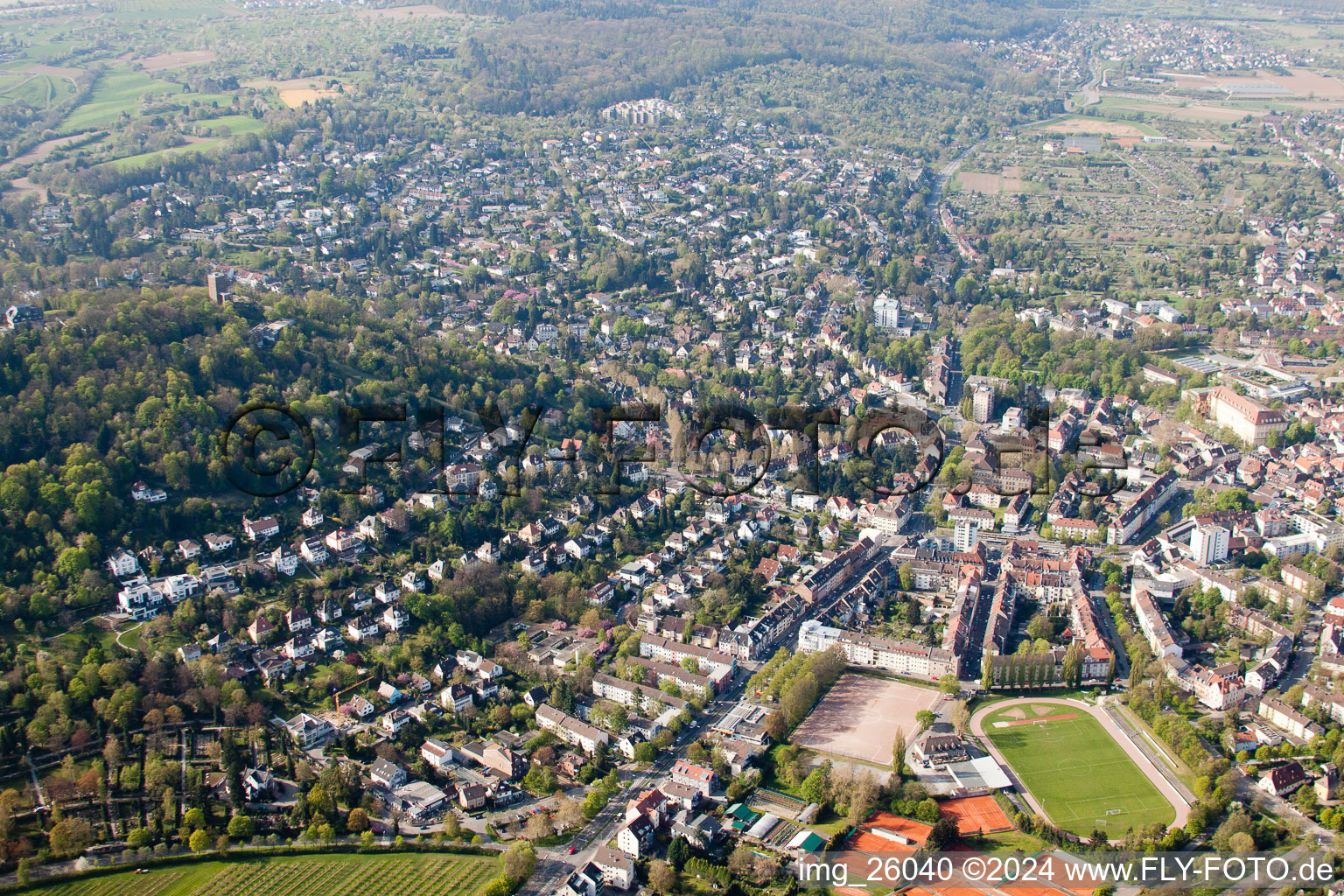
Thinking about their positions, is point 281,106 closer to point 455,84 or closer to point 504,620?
point 455,84

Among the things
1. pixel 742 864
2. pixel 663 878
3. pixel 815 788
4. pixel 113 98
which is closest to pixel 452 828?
pixel 663 878

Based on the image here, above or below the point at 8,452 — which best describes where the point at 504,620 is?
below

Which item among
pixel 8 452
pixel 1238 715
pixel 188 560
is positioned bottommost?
pixel 1238 715

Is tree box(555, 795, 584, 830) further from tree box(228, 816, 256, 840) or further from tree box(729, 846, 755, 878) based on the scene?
tree box(228, 816, 256, 840)

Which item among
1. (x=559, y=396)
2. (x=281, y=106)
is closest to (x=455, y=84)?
(x=281, y=106)

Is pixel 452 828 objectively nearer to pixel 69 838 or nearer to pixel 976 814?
pixel 69 838

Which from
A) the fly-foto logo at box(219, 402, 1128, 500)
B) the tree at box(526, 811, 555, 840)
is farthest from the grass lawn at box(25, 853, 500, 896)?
the fly-foto logo at box(219, 402, 1128, 500)

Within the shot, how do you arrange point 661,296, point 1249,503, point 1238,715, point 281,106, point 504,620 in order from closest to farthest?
point 1238,715
point 504,620
point 1249,503
point 661,296
point 281,106

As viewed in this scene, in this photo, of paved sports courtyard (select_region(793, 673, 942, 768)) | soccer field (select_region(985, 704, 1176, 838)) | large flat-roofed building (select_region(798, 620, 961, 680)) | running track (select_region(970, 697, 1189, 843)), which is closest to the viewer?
soccer field (select_region(985, 704, 1176, 838))

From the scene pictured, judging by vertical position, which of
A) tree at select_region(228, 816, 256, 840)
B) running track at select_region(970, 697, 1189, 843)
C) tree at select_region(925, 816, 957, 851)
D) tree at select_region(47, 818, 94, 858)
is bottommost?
running track at select_region(970, 697, 1189, 843)
